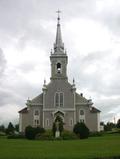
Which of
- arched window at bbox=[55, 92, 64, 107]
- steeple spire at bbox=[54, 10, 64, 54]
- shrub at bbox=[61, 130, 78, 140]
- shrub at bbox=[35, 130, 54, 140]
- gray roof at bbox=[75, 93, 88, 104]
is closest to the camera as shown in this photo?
shrub at bbox=[61, 130, 78, 140]

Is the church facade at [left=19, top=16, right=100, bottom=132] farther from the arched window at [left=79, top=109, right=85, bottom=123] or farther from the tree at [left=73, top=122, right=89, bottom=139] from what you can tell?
the tree at [left=73, top=122, right=89, bottom=139]

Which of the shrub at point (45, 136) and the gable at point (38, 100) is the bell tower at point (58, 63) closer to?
the gable at point (38, 100)

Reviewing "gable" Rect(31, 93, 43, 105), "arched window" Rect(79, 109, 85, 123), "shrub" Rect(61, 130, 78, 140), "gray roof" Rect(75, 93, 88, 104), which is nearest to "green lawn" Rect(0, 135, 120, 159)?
"shrub" Rect(61, 130, 78, 140)

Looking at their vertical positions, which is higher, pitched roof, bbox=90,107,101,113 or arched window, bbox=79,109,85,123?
pitched roof, bbox=90,107,101,113

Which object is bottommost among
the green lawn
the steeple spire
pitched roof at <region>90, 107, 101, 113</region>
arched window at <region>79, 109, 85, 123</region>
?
the green lawn

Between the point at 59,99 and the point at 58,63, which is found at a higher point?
the point at 58,63

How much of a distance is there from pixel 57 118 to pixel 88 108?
22.9 feet

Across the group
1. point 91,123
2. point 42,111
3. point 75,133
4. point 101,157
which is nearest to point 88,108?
point 91,123

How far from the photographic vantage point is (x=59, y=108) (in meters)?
73.8

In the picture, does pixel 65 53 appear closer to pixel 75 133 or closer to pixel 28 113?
pixel 28 113

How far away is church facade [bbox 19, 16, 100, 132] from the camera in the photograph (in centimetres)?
7331

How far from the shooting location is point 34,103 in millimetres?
75000

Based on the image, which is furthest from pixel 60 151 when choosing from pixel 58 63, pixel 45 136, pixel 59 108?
pixel 58 63

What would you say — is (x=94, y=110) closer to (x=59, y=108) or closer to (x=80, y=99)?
(x=80, y=99)
